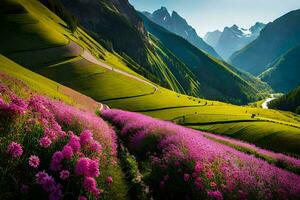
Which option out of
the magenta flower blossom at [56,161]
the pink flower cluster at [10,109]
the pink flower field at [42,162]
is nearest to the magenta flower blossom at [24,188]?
the pink flower field at [42,162]

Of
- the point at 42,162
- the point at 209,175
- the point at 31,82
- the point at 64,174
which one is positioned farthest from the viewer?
the point at 31,82

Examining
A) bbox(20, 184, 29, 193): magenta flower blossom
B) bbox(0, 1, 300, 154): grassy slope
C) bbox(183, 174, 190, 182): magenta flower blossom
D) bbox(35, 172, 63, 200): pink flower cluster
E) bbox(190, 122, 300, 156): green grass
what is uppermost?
bbox(183, 174, 190, 182): magenta flower blossom

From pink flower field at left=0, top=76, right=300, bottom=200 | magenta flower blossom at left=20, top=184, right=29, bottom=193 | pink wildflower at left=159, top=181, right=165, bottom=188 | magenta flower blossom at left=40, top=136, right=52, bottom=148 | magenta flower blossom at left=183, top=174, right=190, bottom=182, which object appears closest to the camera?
magenta flower blossom at left=20, top=184, right=29, bottom=193

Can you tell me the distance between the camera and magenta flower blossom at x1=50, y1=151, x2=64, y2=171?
10.7 m

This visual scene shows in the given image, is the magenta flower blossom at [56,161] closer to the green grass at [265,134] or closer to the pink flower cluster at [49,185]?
the pink flower cluster at [49,185]

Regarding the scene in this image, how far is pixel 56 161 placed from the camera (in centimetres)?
1078

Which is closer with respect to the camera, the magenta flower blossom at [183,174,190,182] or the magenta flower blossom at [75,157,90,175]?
the magenta flower blossom at [75,157,90,175]

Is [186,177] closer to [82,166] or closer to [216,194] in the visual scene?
[216,194]

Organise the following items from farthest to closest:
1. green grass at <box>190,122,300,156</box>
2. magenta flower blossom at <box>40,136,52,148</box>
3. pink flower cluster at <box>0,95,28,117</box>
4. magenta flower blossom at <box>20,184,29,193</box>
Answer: green grass at <box>190,122,300,156</box> → pink flower cluster at <box>0,95,28,117</box> → magenta flower blossom at <box>40,136,52,148</box> → magenta flower blossom at <box>20,184,29,193</box>

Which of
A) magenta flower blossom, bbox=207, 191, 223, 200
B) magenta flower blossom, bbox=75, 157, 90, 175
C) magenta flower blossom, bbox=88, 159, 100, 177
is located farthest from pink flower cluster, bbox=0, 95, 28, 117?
magenta flower blossom, bbox=207, 191, 223, 200

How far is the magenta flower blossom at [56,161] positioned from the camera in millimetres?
10734

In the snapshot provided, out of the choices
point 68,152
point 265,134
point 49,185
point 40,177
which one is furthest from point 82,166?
point 265,134

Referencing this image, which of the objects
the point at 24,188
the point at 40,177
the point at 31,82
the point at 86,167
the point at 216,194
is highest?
the point at 216,194

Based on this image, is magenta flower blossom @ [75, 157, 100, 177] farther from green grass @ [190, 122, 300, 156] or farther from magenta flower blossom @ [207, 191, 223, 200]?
green grass @ [190, 122, 300, 156]
